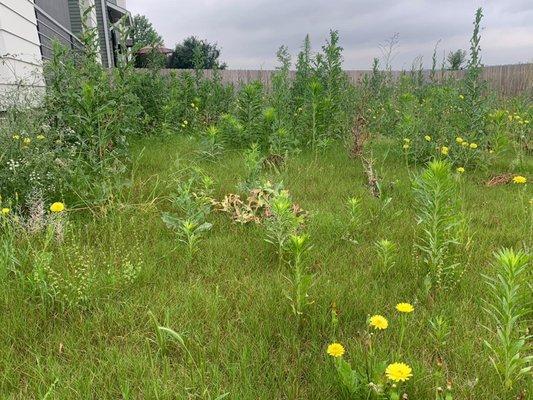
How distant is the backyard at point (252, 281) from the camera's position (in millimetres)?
1689

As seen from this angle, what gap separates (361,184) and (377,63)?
4853mm

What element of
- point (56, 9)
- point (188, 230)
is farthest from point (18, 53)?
point (56, 9)

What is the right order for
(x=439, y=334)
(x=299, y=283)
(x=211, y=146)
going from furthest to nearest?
(x=211, y=146)
(x=299, y=283)
(x=439, y=334)

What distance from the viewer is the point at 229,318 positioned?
2.16 meters

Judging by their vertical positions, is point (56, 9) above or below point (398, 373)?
above

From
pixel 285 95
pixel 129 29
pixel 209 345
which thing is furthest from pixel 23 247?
pixel 285 95

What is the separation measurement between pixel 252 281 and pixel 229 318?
376 millimetres

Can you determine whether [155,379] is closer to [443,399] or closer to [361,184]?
[443,399]

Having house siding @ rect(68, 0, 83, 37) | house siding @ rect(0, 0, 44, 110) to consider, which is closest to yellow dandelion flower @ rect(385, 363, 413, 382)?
house siding @ rect(0, 0, 44, 110)

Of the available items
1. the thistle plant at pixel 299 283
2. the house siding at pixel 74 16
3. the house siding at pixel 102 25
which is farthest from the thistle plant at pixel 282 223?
the house siding at pixel 102 25

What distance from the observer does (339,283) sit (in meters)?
2.47

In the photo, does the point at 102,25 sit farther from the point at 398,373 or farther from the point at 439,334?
the point at 398,373

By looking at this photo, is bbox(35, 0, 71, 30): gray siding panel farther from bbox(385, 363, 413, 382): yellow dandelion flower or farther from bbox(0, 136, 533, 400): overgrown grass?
bbox(385, 363, 413, 382): yellow dandelion flower

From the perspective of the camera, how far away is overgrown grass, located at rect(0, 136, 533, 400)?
1.70 metres
